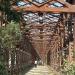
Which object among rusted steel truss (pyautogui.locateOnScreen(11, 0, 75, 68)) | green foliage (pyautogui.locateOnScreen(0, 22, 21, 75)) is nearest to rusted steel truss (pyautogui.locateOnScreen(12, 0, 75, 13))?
rusted steel truss (pyautogui.locateOnScreen(11, 0, 75, 68))

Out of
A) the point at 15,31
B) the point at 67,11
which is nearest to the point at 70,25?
the point at 67,11

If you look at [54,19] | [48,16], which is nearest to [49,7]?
[48,16]

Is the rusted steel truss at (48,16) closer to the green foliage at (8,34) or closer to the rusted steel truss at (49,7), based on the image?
the rusted steel truss at (49,7)

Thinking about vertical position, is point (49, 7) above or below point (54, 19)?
above

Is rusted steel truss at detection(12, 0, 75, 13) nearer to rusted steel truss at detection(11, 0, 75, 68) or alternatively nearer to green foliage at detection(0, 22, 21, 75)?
rusted steel truss at detection(11, 0, 75, 68)

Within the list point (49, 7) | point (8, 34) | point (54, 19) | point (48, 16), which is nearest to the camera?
point (8, 34)

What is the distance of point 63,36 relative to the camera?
28.8 meters

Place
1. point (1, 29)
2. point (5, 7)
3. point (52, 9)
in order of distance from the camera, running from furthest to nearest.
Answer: point (52, 9), point (1, 29), point (5, 7)

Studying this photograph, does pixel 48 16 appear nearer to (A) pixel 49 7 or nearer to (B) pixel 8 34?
(A) pixel 49 7

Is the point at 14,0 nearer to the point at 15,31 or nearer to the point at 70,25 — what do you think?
the point at 15,31

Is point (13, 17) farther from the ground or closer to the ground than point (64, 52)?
farther from the ground

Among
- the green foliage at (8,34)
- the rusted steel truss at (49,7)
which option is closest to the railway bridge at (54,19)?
the rusted steel truss at (49,7)

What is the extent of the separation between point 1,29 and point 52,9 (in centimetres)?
711

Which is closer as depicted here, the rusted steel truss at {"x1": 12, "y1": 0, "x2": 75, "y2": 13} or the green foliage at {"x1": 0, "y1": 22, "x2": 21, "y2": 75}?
the green foliage at {"x1": 0, "y1": 22, "x2": 21, "y2": 75}
